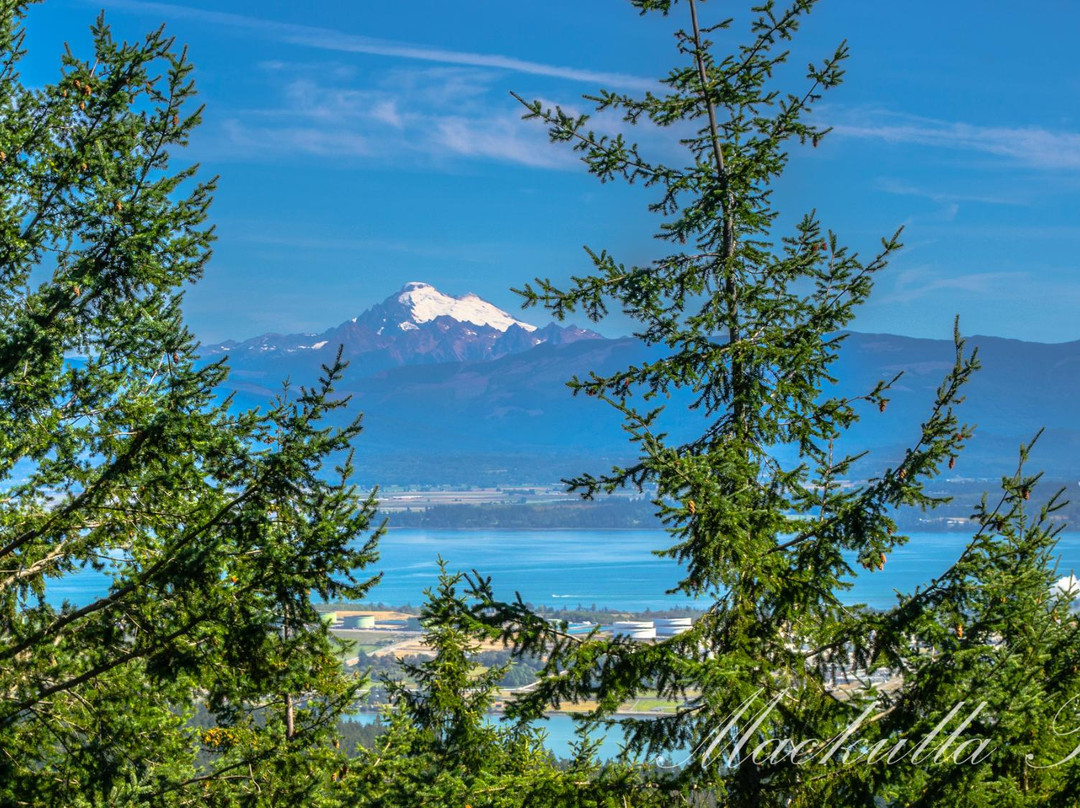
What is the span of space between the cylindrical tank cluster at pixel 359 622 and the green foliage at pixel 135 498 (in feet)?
249

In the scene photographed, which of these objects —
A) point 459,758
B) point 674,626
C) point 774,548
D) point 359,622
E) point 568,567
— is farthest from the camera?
point 568,567

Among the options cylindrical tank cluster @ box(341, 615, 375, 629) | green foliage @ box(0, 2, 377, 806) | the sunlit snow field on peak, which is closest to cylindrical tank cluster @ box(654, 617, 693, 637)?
green foliage @ box(0, 2, 377, 806)

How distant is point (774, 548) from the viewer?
6941mm

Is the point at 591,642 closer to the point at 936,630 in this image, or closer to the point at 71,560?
the point at 936,630

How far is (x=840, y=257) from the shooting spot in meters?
8.01

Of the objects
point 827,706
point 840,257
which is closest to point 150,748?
point 827,706

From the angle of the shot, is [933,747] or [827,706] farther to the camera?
[827,706]

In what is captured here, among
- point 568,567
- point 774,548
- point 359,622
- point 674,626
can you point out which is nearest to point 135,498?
point 774,548

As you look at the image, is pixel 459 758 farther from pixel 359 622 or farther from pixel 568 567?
pixel 568 567

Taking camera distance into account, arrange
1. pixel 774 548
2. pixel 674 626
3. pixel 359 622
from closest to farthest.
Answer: pixel 774 548 < pixel 674 626 < pixel 359 622

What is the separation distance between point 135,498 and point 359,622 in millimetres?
80161

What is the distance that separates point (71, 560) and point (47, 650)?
65cm

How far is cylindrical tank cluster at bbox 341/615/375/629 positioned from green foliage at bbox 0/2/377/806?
75.9 m

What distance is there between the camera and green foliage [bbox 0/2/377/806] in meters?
6.82
